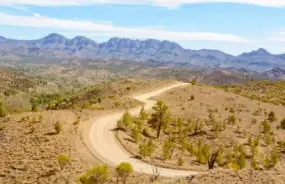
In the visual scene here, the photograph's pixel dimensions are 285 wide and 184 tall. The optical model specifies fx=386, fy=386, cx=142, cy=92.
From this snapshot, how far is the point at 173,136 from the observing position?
49250 mm

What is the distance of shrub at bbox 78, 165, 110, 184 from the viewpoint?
85.7 ft

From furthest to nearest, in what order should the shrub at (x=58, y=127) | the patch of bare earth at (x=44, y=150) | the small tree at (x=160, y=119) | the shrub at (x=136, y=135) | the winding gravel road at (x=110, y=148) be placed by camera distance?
the small tree at (x=160, y=119) → the shrub at (x=136, y=135) → the shrub at (x=58, y=127) → the winding gravel road at (x=110, y=148) → the patch of bare earth at (x=44, y=150)

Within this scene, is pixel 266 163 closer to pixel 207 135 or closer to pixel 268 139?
pixel 268 139

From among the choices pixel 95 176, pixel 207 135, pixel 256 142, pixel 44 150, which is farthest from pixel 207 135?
pixel 95 176

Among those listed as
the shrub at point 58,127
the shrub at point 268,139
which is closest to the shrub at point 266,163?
the shrub at point 268,139

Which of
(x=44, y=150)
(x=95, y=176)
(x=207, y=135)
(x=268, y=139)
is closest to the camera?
(x=95, y=176)

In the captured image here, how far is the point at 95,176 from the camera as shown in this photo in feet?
87.9

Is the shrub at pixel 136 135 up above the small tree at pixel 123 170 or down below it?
below

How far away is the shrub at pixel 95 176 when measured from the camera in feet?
85.7

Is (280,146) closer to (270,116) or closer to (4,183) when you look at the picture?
(270,116)

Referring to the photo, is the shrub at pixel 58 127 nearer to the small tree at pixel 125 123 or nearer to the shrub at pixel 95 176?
the small tree at pixel 125 123

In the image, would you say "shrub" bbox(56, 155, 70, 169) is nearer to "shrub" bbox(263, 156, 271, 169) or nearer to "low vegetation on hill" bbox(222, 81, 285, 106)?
"shrub" bbox(263, 156, 271, 169)

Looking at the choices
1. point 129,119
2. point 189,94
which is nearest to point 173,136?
point 129,119

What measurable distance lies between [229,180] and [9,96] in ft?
622
